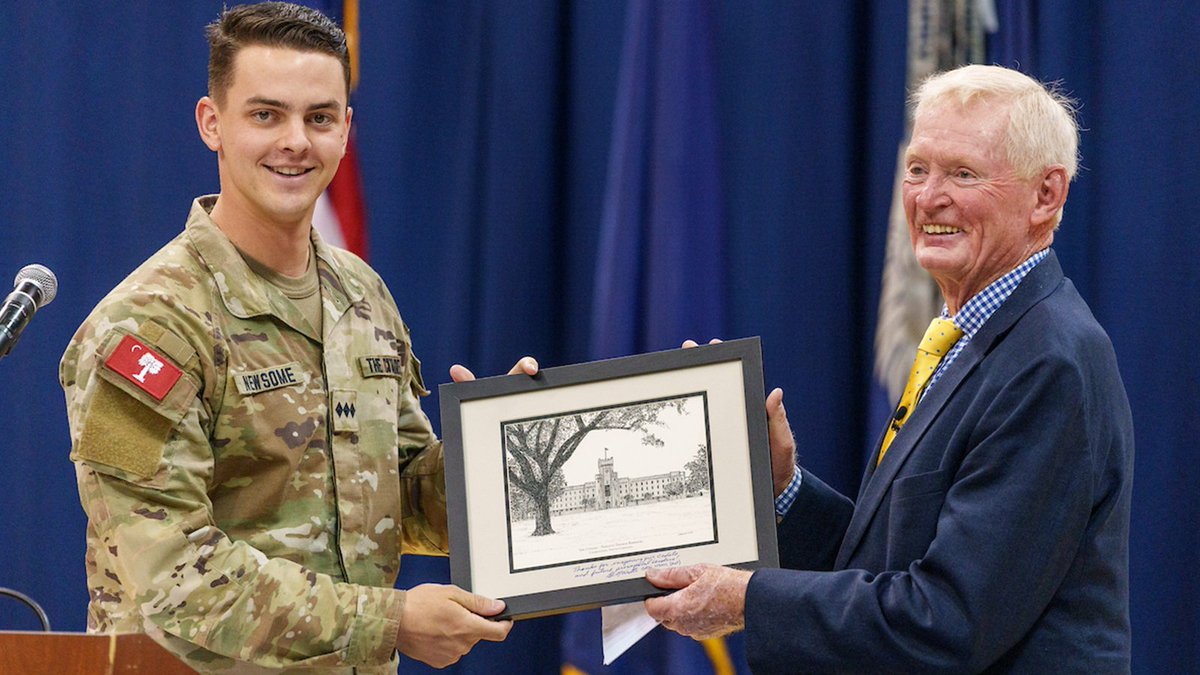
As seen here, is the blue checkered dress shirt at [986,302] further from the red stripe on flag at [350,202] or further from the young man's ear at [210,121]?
the red stripe on flag at [350,202]

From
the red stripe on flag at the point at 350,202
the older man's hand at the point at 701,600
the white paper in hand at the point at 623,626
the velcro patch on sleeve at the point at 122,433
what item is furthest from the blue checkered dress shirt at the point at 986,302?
the red stripe on flag at the point at 350,202

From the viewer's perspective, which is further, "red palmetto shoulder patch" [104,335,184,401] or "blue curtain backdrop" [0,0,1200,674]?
"blue curtain backdrop" [0,0,1200,674]

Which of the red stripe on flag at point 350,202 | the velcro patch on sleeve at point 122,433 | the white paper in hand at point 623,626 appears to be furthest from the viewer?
the red stripe on flag at point 350,202

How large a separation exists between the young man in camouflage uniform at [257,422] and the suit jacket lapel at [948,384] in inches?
21.6

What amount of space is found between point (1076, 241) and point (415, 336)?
58.7 inches

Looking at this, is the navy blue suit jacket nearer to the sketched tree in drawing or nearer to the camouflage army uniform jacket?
Result: the sketched tree in drawing

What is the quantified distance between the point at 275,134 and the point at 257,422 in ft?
1.42

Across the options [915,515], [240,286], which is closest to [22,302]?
[240,286]

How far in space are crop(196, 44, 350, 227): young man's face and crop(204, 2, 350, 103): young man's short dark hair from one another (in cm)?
1

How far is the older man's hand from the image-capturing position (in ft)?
6.67

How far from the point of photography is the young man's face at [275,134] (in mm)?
2154

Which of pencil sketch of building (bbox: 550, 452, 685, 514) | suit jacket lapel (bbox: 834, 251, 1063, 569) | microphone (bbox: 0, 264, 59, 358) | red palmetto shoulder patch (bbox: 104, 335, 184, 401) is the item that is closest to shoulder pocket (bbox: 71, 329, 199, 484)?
red palmetto shoulder patch (bbox: 104, 335, 184, 401)

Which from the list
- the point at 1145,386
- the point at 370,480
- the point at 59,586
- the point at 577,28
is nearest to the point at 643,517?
the point at 370,480

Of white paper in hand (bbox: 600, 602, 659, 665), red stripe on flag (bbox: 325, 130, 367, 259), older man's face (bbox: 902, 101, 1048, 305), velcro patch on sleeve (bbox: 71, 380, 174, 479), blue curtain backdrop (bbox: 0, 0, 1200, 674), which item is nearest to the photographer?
velcro patch on sleeve (bbox: 71, 380, 174, 479)
